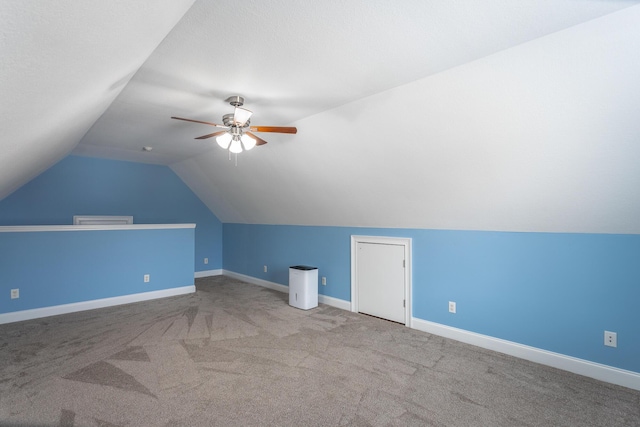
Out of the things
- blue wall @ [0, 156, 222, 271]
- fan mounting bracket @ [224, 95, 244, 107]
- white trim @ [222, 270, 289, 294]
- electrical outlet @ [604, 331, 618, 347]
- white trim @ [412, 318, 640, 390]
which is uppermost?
fan mounting bracket @ [224, 95, 244, 107]

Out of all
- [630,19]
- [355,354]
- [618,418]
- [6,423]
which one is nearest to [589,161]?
[630,19]

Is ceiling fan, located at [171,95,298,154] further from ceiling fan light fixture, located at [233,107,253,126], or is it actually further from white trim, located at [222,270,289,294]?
white trim, located at [222,270,289,294]

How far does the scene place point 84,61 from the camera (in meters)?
1.49

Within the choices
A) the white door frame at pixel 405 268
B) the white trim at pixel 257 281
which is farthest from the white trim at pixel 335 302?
the white trim at pixel 257 281

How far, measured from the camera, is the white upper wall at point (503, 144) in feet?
6.42

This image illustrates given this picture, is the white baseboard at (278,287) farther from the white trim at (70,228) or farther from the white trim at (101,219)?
the white trim at (101,219)

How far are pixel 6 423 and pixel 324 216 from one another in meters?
3.72

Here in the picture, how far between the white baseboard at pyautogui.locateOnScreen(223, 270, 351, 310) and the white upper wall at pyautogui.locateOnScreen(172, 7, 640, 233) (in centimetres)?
133

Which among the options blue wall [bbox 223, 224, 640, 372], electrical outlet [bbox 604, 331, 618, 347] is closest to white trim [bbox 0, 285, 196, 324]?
blue wall [bbox 223, 224, 640, 372]

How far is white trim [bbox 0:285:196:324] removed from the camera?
406 centimetres

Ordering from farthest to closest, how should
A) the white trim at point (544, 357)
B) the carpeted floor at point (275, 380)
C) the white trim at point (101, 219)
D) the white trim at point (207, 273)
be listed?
1. the white trim at point (207, 273)
2. the white trim at point (101, 219)
3. the white trim at point (544, 357)
4. the carpeted floor at point (275, 380)

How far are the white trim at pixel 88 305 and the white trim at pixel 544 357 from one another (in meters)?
4.10

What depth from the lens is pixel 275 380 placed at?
2607mm

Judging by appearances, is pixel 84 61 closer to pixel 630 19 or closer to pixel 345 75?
pixel 345 75
